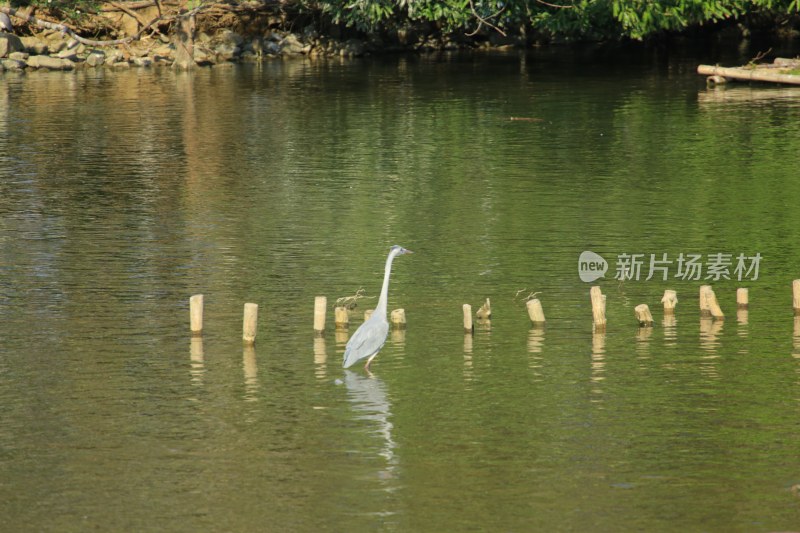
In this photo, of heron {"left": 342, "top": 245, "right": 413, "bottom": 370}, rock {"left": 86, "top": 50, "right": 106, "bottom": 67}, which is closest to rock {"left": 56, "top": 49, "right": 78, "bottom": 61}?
rock {"left": 86, "top": 50, "right": 106, "bottom": 67}

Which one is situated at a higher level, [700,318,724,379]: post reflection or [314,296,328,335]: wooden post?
[314,296,328,335]: wooden post

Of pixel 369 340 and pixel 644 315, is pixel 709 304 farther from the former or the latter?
pixel 369 340

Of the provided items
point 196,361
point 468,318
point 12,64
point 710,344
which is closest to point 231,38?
point 12,64

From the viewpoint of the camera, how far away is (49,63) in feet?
195

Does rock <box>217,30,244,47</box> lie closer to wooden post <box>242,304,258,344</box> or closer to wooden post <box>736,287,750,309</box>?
wooden post <box>736,287,750,309</box>

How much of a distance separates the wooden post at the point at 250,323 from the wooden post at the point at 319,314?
33.0 inches

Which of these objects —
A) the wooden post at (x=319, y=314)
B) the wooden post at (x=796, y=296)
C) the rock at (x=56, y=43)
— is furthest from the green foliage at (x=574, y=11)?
the wooden post at (x=319, y=314)

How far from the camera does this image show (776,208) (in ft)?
86.7

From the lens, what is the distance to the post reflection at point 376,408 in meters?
13.9

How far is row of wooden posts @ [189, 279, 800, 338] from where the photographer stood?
1791 centimetres

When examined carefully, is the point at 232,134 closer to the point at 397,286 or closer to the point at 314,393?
the point at 397,286

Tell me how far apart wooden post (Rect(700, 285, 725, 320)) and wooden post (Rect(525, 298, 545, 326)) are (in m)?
2.31

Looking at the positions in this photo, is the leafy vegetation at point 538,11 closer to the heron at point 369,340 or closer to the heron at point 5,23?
the heron at point 5,23

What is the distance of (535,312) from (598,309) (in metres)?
0.90
